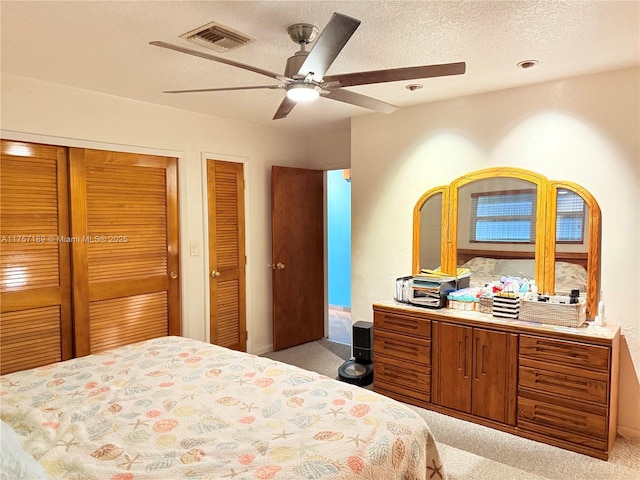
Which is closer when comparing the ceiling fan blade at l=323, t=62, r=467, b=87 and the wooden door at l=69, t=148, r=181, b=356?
the ceiling fan blade at l=323, t=62, r=467, b=87

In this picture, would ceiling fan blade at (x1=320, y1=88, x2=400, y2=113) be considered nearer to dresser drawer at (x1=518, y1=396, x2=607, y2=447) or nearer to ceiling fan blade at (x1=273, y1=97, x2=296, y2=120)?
ceiling fan blade at (x1=273, y1=97, x2=296, y2=120)

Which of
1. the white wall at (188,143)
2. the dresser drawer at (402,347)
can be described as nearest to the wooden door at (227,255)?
the white wall at (188,143)

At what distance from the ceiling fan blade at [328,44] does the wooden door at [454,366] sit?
1.98 m

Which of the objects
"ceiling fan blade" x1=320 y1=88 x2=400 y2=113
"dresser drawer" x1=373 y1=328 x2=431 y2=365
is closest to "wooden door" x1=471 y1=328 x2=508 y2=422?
"dresser drawer" x1=373 y1=328 x2=431 y2=365

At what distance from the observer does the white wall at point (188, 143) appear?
292 cm

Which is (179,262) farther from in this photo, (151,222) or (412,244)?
(412,244)

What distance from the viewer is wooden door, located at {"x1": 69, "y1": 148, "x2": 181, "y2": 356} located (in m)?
3.19

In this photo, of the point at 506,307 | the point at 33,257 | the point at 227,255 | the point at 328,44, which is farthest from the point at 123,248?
the point at 506,307

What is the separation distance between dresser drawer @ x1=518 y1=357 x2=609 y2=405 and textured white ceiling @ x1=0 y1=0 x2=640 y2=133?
6.07 feet

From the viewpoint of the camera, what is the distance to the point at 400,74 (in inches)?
76.4

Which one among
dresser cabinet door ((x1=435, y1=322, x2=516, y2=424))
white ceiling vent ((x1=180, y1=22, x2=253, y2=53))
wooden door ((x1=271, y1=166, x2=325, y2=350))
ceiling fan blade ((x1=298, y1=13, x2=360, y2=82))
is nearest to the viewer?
ceiling fan blade ((x1=298, y1=13, x2=360, y2=82))

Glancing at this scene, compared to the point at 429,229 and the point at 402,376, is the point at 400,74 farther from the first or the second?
the point at 402,376

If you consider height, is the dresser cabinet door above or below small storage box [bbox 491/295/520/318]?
below

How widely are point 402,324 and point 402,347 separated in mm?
177
